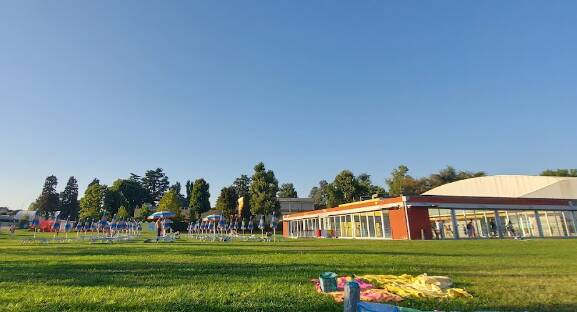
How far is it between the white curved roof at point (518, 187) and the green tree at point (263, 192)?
93.7ft

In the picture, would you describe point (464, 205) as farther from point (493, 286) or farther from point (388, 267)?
point (493, 286)

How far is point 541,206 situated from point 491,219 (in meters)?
6.09

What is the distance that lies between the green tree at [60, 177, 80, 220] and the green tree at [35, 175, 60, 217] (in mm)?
1954

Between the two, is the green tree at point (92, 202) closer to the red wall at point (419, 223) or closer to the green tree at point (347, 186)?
the green tree at point (347, 186)

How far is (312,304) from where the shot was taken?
18.7ft

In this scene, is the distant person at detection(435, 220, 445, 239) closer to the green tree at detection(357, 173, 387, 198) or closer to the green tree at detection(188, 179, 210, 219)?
the green tree at detection(357, 173, 387, 198)

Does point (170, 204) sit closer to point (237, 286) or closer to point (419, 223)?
point (419, 223)

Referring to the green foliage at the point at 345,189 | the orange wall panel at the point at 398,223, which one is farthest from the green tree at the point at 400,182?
the orange wall panel at the point at 398,223

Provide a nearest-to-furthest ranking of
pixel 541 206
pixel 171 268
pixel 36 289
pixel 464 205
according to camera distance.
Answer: pixel 36 289 → pixel 171 268 → pixel 464 205 → pixel 541 206

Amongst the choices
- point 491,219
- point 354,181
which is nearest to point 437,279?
point 491,219

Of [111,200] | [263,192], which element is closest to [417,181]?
[263,192]

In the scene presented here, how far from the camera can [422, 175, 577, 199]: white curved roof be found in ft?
164

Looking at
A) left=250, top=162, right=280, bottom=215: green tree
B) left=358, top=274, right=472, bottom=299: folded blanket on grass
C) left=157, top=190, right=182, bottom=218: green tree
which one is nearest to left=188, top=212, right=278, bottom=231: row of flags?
left=250, top=162, right=280, bottom=215: green tree

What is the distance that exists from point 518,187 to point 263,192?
1634 inches
